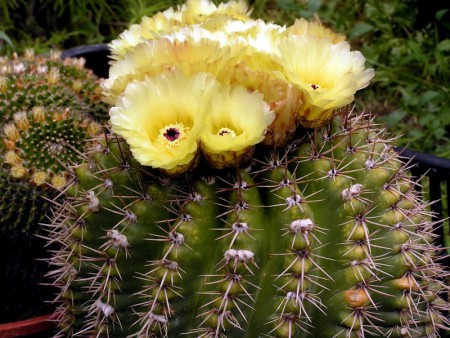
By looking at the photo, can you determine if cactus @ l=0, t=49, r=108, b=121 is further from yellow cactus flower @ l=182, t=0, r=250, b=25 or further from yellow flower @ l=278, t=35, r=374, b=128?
yellow flower @ l=278, t=35, r=374, b=128

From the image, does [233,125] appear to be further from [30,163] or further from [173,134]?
[30,163]

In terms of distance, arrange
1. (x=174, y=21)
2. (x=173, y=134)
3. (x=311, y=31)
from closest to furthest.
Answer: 1. (x=173, y=134)
2. (x=311, y=31)
3. (x=174, y=21)

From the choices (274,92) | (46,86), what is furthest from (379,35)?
(274,92)

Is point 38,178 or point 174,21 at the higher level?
point 174,21

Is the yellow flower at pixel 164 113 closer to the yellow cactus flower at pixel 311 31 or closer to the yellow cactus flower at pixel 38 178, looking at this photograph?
the yellow cactus flower at pixel 311 31

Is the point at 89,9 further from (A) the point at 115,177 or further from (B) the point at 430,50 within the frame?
(A) the point at 115,177

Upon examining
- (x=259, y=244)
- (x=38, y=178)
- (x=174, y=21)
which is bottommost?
(x=38, y=178)
